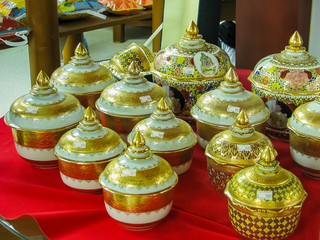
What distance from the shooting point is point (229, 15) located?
3.70 m

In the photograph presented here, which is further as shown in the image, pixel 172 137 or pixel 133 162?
pixel 172 137

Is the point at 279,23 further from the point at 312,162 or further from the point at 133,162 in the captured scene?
the point at 133,162

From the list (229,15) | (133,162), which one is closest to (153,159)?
(133,162)

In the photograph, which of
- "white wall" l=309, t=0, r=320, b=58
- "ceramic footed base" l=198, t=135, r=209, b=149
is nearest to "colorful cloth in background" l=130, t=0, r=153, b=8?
"white wall" l=309, t=0, r=320, b=58

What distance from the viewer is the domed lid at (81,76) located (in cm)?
145

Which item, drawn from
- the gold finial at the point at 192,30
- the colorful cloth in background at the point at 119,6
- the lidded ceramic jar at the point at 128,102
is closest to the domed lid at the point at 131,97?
the lidded ceramic jar at the point at 128,102

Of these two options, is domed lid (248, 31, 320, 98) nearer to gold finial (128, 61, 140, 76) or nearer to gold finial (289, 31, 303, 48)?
gold finial (289, 31, 303, 48)

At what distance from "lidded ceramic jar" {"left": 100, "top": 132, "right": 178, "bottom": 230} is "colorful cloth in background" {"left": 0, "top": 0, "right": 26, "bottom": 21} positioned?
172 cm

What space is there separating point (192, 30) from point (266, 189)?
0.65 metres

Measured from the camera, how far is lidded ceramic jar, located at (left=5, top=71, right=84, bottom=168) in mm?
1213

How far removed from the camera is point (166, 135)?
1.13 metres

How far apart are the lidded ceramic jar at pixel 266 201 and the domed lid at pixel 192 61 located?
0.52 meters

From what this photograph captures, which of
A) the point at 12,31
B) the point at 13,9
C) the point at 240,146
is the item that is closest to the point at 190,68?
the point at 240,146

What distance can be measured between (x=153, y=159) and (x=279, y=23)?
5.29 ft
